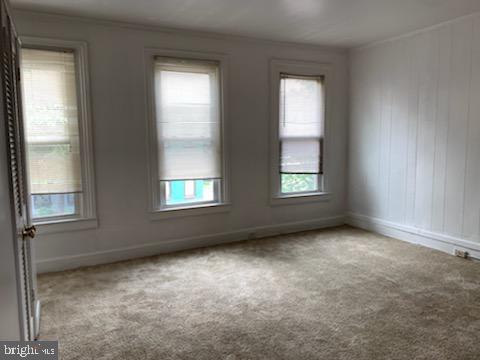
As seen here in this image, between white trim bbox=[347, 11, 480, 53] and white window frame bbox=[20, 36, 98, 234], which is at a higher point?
white trim bbox=[347, 11, 480, 53]

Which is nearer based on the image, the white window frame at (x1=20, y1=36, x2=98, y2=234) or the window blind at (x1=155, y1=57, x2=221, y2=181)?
the white window frame at (x1=20, y1=36, x2=98, y2=234)

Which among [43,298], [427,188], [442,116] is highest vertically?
[442,116]

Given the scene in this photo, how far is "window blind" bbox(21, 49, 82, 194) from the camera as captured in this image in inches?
136

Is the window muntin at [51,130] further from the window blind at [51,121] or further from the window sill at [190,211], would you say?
the window sill at [190,211]

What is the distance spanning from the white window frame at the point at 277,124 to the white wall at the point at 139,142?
0.25 ft

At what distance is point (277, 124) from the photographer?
468 centimetres

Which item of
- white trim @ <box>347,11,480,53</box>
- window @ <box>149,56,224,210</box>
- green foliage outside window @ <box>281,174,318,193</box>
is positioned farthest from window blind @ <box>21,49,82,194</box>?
white trim @ <box>347,11,480,53</box>

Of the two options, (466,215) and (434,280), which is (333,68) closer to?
(466,215)

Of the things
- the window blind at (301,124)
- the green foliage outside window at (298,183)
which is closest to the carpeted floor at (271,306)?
the green foliage outside window at (298,183)

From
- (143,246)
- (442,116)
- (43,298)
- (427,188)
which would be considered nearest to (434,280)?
(427,188)

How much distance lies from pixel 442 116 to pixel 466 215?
1030 millimetres

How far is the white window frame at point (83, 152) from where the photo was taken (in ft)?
11.7

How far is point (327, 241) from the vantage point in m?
4.50

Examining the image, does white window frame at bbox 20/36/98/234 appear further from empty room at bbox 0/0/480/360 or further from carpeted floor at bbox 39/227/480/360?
carpeted floor at bbox 39/227/480/360
